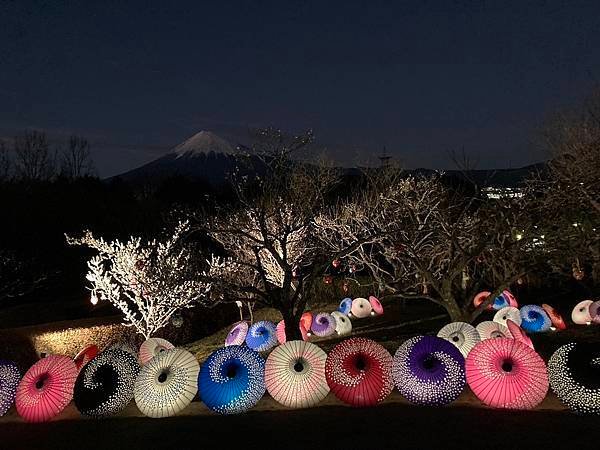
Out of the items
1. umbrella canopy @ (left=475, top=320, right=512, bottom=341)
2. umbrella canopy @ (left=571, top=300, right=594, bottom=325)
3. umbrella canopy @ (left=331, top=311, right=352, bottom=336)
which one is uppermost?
A: umbrella canopy @ (left=475, top=320, right=512, bottom=341)

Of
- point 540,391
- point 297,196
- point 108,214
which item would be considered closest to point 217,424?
point 540,391

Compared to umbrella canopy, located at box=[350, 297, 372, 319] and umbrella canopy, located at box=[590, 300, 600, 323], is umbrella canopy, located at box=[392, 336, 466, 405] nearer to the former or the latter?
umbrella canopy, located at box=[590, 300, 600, 323]

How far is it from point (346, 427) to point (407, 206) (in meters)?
10.6

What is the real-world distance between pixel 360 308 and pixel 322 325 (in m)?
3.84

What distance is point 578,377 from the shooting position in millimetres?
5828

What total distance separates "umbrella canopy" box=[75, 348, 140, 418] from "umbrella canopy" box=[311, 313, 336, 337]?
786cm

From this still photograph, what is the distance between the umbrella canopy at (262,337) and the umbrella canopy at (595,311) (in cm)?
717

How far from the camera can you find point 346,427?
18.6 ft

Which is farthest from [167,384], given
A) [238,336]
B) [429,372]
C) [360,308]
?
[360,308]

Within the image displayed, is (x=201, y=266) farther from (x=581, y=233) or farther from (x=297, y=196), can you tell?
(x=581, y=233)

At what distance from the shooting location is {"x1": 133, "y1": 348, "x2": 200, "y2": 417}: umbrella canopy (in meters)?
6.43

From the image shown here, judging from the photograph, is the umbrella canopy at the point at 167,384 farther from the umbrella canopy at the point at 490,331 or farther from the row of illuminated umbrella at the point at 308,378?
the umbrella canopy at the point at 490,331

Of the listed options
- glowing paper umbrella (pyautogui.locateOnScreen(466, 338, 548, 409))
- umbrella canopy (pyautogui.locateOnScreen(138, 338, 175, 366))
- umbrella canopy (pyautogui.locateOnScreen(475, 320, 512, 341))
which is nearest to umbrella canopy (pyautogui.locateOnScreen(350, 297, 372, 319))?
umbrella canopy (pyautogui.locateOnScreen(475, 320, 512, 341))

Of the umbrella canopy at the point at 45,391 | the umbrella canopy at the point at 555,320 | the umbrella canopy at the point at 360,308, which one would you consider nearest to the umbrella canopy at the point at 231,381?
the umbrella canopy at the point at 45,391
